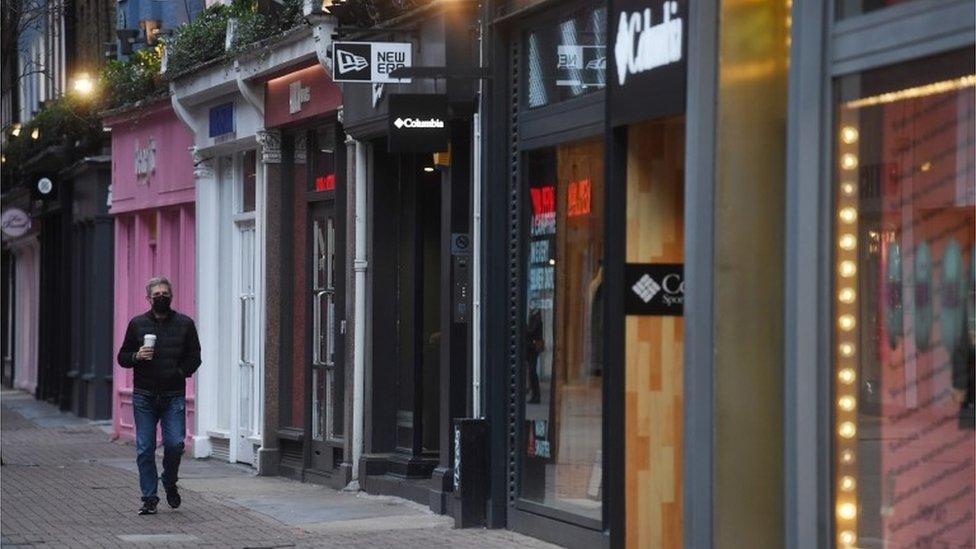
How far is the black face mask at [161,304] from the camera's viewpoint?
1555 cm

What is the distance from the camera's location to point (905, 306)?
8.62 m

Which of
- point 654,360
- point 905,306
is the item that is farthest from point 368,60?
point 905,306

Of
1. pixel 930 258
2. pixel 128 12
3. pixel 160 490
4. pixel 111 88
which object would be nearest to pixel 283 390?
pixel 160 490

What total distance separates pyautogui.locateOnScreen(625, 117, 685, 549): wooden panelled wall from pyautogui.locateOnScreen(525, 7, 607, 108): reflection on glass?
0.83 meters

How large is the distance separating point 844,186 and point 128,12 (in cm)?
1994

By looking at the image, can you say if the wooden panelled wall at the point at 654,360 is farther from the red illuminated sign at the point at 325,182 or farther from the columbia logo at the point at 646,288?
the red illuminated sign at the point at 325,182

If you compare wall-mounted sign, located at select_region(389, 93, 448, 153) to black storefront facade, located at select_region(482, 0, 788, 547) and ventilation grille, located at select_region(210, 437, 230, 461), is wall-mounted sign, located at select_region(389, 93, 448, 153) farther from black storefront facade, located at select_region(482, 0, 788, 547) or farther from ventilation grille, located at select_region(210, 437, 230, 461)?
ventilation grille, located at select_region(210, 437, 230, 461)

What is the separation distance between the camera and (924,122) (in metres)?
8.49

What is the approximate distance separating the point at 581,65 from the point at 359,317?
4.81m

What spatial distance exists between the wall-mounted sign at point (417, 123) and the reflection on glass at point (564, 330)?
111cm

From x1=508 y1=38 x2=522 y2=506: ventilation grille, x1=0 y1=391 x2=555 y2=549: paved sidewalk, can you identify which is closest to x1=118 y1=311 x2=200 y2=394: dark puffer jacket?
x1=0 y1=391 x2=555 y2=549: paved sidewalk

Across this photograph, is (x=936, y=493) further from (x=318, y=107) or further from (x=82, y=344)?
(x=82, y=344)

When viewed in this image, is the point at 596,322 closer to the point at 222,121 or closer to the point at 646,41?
the point at 646,41

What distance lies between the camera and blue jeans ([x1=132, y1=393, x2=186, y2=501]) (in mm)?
15500
